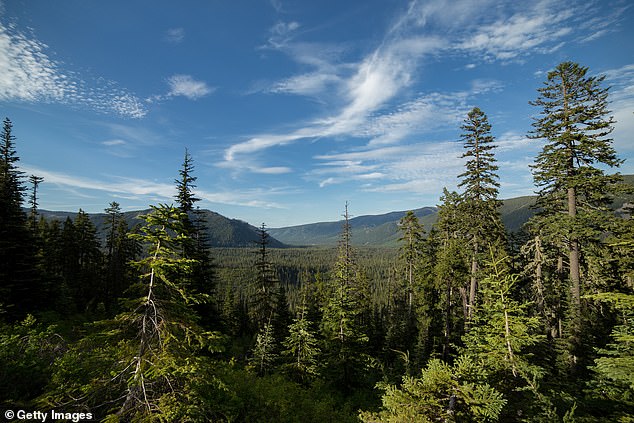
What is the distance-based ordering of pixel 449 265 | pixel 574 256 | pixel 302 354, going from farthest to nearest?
pixel 449 265 → pixel 302 354 → pixel 574 256

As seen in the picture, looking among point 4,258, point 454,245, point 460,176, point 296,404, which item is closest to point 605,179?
point 460,176

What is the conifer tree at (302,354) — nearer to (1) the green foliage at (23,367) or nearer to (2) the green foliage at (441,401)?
(2) the green foliage at (441,401)

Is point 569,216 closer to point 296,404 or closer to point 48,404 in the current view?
point 296,404

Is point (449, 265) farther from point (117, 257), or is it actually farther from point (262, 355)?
point (117, 257)

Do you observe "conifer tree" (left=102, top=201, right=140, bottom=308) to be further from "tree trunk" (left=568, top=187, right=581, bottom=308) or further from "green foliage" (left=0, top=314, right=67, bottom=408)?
"tree trunk" (left=568, top=187, right=581, bottom=308)

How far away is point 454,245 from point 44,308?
121 ft

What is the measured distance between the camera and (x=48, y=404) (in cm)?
509

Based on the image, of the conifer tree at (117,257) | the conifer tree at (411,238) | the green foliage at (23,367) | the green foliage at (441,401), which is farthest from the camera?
the conifer tree at (117,257)

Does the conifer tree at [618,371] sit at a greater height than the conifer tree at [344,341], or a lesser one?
greater

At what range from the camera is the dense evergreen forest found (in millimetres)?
5840

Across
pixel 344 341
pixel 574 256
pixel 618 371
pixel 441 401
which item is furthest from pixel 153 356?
pixel 574 256

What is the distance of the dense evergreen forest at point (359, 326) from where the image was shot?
5840 millimetres

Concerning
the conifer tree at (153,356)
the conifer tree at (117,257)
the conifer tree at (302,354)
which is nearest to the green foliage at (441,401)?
the conifer tree at (153,356)

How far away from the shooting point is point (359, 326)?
800 inches
